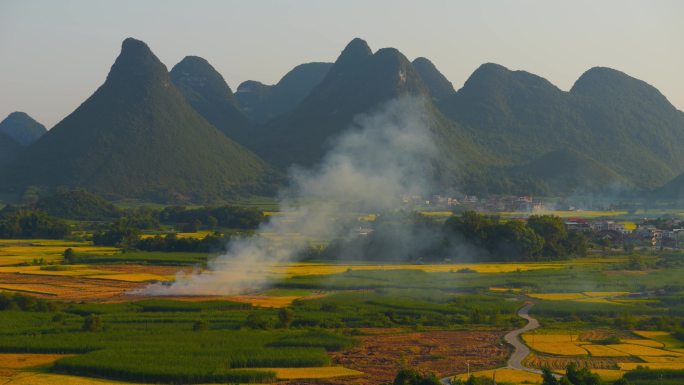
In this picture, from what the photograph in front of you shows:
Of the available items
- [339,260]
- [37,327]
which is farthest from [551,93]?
[37,327]

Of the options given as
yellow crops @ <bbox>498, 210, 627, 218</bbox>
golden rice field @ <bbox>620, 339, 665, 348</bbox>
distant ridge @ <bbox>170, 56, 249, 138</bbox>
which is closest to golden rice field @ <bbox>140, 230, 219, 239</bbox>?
yellow crops @ <bbox>498, 210, 627, 218</bbox>

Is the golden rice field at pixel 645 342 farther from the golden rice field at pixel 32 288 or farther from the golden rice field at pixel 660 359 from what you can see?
the golden rice field at pixel 32 288

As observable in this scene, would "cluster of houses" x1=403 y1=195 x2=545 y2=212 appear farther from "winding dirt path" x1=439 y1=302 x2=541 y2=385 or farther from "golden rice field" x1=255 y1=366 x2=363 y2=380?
"golden rice field" x1=255 y1=366 x2=363 y2=380

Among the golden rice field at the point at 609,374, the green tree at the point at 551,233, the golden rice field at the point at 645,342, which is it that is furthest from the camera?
the green tree at the point at 551,233

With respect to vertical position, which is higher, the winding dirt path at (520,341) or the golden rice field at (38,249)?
the golden rice field at (38,249)

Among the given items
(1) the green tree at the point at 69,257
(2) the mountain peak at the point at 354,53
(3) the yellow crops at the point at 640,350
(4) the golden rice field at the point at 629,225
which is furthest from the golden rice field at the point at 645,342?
(2) the mountain peak at the point at 354,53

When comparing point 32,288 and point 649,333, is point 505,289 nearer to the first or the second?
point 649,333

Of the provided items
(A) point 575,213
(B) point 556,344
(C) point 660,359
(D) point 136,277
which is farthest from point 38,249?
(A) point 575,213
